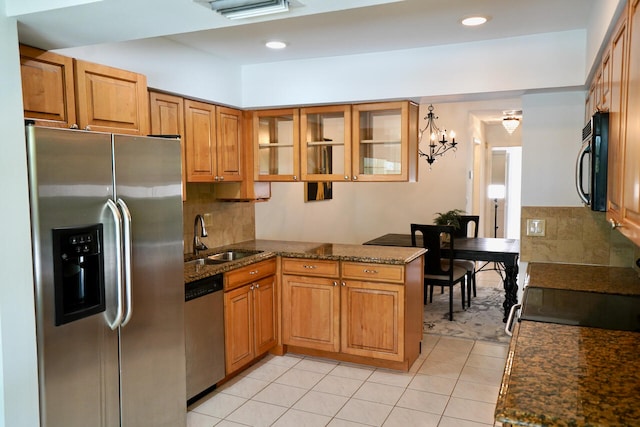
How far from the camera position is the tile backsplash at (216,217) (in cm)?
384

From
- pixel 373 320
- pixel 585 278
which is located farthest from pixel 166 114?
pixel 585 278

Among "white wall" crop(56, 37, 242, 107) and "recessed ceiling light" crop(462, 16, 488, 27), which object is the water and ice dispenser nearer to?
"white wall" crop(56, 37, 242, 107)

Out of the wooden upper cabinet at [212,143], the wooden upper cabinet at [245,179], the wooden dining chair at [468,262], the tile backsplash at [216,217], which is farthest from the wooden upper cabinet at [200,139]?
the wooden dining chair at [468,262]

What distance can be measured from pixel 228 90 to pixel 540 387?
3.21 m

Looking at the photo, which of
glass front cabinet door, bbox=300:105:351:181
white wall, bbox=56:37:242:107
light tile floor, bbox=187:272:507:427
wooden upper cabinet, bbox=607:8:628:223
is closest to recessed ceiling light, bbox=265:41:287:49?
white wall, bbox=56:37:242:107

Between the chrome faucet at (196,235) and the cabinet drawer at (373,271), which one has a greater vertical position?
the chrome faucet at (196,235)

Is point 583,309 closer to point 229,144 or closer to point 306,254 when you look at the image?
point 306,254

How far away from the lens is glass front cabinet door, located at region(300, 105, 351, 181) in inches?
152

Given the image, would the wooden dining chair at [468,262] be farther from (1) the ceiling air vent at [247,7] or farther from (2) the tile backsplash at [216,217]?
(1) the ceiling air vent at [247,7]

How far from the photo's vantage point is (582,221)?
316 cm

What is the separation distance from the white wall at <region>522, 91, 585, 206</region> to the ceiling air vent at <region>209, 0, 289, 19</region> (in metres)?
2.14

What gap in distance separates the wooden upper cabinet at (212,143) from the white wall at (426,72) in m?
0.26

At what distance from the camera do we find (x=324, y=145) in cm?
398

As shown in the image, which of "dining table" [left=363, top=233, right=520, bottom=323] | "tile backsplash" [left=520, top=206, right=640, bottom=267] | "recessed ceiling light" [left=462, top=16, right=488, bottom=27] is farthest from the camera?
"dining table" [left=363, top=233, right=520, bottom=323]
